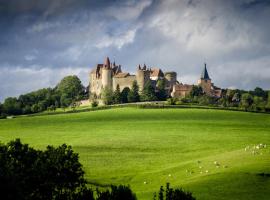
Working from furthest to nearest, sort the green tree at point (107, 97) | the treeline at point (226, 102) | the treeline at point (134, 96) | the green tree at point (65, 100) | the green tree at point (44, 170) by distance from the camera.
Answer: the green tree at point (65, 100) < the green tree at point (107, 97) < the treeline at point (134, 96) < the treeline at point (226, 102) < the green tree at point (44, 170)

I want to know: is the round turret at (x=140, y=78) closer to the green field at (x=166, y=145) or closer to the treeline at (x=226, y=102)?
the treeline at (x=226, y=102)

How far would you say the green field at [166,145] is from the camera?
45125 millimetres

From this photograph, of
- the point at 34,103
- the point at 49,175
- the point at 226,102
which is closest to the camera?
the point at 49,175

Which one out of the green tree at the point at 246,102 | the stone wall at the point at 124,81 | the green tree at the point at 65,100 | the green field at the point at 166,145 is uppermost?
the stone wall at the point at 124,81

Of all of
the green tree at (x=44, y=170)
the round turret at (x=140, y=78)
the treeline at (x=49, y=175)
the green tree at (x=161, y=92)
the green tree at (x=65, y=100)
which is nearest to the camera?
the treeline at (x=49, y=175)

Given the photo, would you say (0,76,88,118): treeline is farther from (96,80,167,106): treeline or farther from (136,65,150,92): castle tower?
(136,65,150,92): castle tower

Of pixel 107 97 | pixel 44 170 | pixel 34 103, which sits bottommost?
pixel 44 170

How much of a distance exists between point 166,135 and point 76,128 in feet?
68.0

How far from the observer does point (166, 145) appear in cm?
7669

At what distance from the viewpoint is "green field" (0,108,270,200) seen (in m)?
45.1

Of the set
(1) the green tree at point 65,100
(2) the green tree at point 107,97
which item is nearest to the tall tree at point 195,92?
(2) the green tree at point 107,97

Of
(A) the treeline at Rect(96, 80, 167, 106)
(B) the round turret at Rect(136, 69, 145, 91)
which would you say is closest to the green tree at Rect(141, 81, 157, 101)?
(A) the treeline at Rect(96, 80, 167, 106)

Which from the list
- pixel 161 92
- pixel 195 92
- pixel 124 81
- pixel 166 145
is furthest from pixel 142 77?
pixel 166 145

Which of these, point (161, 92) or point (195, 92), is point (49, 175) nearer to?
point (195, 92)
